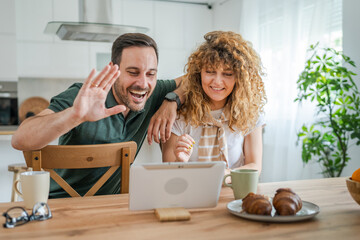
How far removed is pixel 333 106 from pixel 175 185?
2.19 metres

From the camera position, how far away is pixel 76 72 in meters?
4.68

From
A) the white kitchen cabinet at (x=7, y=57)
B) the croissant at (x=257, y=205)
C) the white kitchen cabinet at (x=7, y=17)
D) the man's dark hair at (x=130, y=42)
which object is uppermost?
the white kitchen cabinet at (x=7, y=17)

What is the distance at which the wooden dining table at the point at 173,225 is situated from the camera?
0.88m

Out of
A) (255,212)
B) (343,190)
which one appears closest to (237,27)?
(343,190)

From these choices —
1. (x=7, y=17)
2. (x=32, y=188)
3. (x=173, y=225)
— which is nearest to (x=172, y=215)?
(x=173, y=225)

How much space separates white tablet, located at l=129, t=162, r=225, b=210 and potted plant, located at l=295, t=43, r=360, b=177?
1.88 metres

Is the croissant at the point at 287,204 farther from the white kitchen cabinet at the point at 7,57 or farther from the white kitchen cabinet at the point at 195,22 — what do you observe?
the white kitchen cabinet at the point at 195,22

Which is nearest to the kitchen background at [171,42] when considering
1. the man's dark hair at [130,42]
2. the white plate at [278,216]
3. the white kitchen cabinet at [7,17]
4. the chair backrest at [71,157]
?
the white kitchen cabinet at [7,17]

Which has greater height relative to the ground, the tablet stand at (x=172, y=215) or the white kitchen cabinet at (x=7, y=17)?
the white kitchen cabinet at (x=7, y=17)

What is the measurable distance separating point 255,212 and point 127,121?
3.39ft

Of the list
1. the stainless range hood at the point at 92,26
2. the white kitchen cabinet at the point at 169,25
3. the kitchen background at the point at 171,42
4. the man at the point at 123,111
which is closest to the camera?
the man at the point at 123,111

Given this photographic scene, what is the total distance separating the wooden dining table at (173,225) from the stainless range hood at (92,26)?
Answer: 1945mm

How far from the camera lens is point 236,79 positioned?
1.85 metres

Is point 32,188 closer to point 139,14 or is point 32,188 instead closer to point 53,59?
point 53,59
